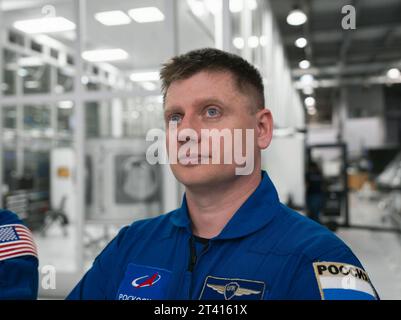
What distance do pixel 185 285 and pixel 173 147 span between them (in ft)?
1.03

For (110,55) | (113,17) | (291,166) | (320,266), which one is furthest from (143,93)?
(110,55)

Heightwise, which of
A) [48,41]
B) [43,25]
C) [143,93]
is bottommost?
[143,93]

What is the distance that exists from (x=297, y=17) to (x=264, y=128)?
2205 millimetres

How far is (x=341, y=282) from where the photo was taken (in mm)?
720

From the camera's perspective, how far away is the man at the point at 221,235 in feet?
2.49

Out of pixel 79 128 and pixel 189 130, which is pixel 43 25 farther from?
pixel 189 130

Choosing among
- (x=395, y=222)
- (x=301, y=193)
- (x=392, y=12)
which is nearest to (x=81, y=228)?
(x=301, y=193)

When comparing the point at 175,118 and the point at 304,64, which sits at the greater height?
the point at 304,64

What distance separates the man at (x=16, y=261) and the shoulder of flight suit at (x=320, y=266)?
2.03 ft

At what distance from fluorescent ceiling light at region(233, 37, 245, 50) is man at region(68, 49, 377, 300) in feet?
5.94

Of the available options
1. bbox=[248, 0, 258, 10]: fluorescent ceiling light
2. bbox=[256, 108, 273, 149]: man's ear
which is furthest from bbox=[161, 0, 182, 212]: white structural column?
bbox=[256, 108, 273, 149]: man's ear

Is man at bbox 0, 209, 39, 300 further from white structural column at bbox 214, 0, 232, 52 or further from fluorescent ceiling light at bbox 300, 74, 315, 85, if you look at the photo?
fluorescent ceiling light at bbox 300, 74, 315, 85

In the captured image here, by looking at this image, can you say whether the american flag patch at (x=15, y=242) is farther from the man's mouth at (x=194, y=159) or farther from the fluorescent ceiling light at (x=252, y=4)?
the fluorescent ceiling light at (x=252, y=4)

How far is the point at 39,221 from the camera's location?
5.95m
